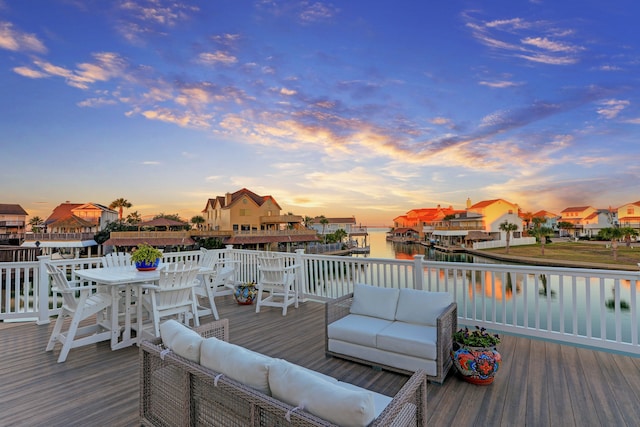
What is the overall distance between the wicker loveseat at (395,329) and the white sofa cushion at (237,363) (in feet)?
5.74

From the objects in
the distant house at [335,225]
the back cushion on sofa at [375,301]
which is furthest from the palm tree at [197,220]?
the back cushion on sofa at [375,301]

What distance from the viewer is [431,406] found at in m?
2.31

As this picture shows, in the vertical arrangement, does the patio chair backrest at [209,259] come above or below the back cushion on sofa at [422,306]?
above

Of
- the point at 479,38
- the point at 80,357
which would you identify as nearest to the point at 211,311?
the point at 80,357

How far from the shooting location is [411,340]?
2.71 m

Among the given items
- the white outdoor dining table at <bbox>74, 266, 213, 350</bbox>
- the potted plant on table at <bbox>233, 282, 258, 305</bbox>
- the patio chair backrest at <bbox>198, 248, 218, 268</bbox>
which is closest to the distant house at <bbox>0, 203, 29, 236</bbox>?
the patio chair backrest at <bbox>198, 248, 218, 268</bbox>

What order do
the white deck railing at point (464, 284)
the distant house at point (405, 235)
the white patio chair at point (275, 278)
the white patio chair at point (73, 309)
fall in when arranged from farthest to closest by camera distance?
the distant house at point (405, 235)
the white patio chair at point (275, 278)
the white patio chair at point (73, 309)
the white deck railing at point (464, 284)

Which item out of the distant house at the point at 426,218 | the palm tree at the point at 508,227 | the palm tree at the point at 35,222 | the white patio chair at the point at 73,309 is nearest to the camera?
the white patio chair at the point at 73,309

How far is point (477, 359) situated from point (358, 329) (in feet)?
3.67

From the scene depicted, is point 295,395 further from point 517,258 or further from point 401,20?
point 517,258

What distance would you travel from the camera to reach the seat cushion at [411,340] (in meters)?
2.64

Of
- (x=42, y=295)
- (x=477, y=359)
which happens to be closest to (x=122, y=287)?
(x=42, y=295)

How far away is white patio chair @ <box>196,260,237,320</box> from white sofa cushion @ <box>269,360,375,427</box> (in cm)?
374

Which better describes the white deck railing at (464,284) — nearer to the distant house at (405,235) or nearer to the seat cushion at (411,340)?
the seat cushion at (411,340)
